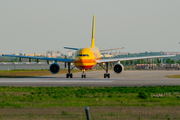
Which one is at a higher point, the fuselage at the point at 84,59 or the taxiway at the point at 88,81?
the fuselage at the point at 84,59

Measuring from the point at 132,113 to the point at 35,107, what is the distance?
5.19 m

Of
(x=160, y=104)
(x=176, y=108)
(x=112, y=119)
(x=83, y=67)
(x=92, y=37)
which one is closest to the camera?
(x=112, y=119)

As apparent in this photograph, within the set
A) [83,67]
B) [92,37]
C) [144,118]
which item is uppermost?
[92,37]

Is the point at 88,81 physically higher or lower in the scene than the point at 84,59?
lower

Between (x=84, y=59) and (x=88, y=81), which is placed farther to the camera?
(x=84, y=59)

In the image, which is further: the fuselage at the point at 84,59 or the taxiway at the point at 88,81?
the fuselage at the point at 84,59

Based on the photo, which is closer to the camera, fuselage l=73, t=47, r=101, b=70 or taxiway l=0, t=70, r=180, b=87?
taxiway l=0, t=70, r=180, b=87

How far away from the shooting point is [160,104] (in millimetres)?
16984

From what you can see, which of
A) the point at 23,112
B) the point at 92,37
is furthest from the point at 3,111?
the point at 92,37

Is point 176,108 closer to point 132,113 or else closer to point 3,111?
point 132,113

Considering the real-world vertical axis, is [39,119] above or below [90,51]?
below

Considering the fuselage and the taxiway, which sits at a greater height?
the fuselage

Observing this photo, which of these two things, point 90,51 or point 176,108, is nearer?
point 176,108

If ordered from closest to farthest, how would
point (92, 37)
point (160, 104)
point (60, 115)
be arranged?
point (60, 115), point (160, 104), point (92, 37)
